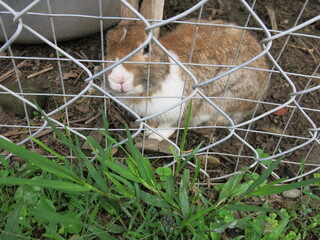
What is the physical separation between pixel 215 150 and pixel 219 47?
670mm

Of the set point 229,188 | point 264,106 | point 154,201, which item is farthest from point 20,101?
point 264,106

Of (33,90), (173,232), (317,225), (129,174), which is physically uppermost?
(129,174)

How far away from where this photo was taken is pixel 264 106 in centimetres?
257

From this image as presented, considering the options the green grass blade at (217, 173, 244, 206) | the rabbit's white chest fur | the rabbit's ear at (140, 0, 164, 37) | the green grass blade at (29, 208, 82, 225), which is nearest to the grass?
the green grass blade at (217, 173, 244, 206)

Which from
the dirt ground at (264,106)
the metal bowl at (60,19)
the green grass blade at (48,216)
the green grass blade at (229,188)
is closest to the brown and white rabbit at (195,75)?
the dirt ground at (264,106)

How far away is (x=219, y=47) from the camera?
7.02 ft

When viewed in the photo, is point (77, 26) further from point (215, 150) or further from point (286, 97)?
point (286, 97)

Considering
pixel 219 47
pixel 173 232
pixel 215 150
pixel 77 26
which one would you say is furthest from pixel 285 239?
pixel 77 26

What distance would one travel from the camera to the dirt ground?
2.15m

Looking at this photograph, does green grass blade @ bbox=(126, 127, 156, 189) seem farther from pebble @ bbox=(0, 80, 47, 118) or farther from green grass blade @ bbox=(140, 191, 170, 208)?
pebble @ bbox=(0, 80, 47, 118)

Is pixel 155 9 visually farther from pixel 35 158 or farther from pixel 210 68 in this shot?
pixel 35 158

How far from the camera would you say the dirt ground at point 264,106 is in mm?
2154

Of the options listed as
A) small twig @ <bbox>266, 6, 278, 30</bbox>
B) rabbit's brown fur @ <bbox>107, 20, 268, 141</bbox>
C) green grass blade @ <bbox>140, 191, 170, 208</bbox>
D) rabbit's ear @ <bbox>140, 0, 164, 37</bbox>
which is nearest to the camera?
green grass blade @ <bbox>140, 191, 170, 208</bbox>

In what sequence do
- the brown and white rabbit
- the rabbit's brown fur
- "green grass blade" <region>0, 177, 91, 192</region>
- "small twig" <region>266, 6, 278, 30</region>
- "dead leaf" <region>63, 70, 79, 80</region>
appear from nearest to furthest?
1. "green grass blade" <region>0, 177, 91, 192</region>
2. the brown and white rabbit
3. the rabbit's brown fur
4. "dead leaf" <region>63, 70, 79, 80</region>
5. "small twig" <region>266, 6, 278, 30</region>
